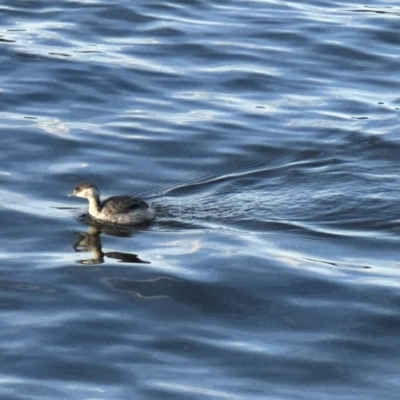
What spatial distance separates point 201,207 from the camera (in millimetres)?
14008

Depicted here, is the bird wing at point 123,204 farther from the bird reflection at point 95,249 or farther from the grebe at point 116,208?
the bird reflection at point 95,249

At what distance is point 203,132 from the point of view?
16828mm

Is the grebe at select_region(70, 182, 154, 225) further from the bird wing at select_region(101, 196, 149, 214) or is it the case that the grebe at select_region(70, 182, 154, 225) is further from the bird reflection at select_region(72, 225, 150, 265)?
the bird reflection at select_region(72, 225, 150, 265)

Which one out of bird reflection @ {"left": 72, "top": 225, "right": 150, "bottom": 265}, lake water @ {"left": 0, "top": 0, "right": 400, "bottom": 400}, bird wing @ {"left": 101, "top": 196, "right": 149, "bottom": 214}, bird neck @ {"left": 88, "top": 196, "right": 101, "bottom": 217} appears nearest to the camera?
lake water @ {"left": 0, "top": 0, "right": 400, "bottom": 400}

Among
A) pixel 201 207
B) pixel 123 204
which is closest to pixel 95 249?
pixel 123 204

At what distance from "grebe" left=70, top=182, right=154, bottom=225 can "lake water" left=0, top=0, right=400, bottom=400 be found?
14 centimetres

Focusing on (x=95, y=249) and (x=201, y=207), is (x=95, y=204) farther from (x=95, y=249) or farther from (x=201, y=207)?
(x=201, y=207)

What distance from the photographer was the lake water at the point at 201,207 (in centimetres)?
1044

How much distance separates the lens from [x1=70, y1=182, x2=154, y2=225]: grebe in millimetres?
13430

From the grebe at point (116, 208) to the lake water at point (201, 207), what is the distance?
5.4 inches

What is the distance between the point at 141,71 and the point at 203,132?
322 cm

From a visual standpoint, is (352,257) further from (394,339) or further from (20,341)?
(20,341)

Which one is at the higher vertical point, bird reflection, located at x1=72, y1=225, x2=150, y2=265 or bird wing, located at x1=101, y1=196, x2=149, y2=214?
bird wing, located at x1=101, y1=196, x2=149, y2=214

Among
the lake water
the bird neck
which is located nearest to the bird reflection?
the lake water
